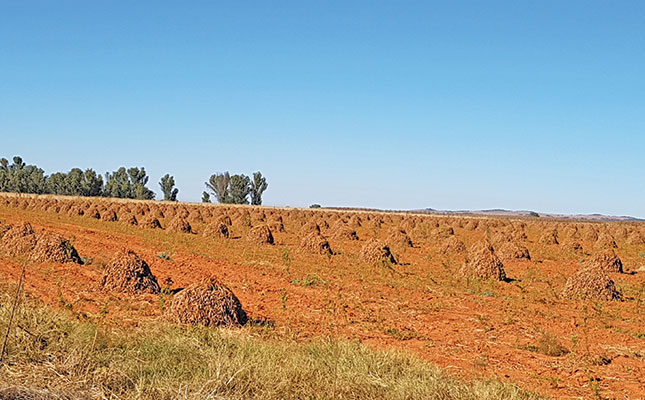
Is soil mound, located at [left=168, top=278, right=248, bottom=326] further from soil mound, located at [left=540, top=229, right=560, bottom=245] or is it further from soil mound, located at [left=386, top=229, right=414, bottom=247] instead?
soil mound, located at [left=540, top=229, right=560, bottom=245]

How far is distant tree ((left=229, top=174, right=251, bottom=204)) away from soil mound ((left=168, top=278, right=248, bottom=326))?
91.7 meters

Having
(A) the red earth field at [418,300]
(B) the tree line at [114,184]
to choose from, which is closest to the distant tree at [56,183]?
(B) the tree line at [114,184]

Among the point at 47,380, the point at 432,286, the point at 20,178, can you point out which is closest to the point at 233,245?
the point at 432,286

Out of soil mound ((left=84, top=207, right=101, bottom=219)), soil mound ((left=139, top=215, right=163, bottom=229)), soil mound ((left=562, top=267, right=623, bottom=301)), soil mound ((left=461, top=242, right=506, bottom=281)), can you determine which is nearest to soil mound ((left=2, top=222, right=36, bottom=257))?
soil mound ((left=461, top=242, right=506, bottom=281))

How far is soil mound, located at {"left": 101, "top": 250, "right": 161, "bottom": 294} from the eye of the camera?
13047 mm

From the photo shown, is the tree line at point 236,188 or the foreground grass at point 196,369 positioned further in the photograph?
the tree line at point 236,188

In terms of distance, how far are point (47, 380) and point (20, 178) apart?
10652cm

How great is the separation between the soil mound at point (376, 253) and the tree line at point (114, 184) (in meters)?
81.6

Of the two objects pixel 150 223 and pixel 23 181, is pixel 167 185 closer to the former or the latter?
pixel 23 181

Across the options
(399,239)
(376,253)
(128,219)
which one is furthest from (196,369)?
(128,219)

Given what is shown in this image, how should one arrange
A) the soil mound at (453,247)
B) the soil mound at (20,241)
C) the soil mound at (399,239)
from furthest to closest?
the soil mound at (399,239) < the soil mound at (453,247) < the soil mound at (20,241)

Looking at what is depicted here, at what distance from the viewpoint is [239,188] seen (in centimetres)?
10175

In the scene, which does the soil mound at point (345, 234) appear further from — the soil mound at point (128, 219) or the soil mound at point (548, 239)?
the soil mound at point (128, 219)

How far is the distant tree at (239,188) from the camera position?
102 metres
